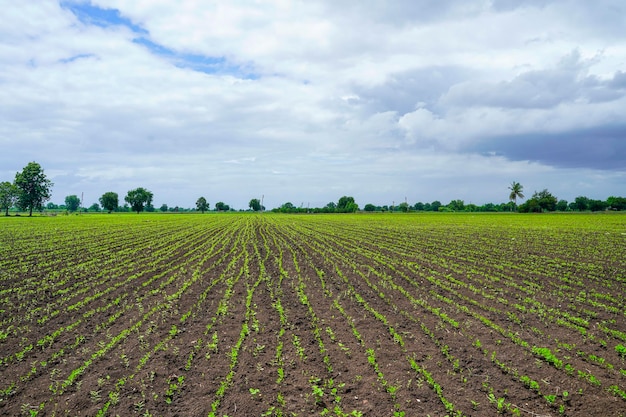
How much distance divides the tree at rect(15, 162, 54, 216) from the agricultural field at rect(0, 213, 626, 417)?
98.8m

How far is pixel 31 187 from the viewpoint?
98.4 m

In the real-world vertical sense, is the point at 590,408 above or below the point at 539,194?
below

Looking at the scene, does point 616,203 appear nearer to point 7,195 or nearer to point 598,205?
point 598,205

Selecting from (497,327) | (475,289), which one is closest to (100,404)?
(497,327)

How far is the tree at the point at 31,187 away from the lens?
97.2 metres

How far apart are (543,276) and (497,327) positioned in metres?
7.94

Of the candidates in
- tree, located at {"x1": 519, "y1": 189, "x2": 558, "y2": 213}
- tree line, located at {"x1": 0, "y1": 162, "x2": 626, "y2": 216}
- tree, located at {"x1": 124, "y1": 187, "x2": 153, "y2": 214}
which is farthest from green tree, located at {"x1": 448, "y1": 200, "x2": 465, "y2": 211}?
tree, located at {"x1": 124, "y1": 187, "x2": 153, "y2": 214}

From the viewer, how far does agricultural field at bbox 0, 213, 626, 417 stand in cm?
653

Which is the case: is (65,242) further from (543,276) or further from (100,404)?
(543,276)

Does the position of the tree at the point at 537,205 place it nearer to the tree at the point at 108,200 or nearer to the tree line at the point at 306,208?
the tree line at the point at 306,208

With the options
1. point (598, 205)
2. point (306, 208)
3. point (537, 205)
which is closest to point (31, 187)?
point (306, 208)

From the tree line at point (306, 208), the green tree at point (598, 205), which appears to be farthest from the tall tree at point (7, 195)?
the green tree at point (598, 205)

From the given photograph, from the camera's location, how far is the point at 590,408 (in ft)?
20.4

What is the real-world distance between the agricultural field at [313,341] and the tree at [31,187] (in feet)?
324
